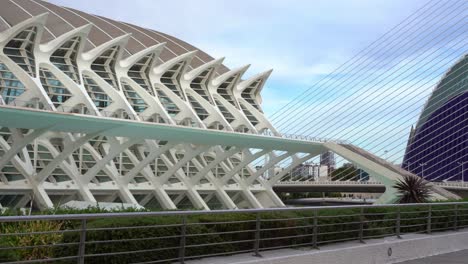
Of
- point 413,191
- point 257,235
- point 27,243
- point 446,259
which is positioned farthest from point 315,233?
point 413,191

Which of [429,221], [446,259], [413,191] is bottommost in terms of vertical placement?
[446,259]

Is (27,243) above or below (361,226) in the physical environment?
below

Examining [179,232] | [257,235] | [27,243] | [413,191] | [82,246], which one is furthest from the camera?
[413,191]

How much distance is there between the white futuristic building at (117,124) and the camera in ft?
120

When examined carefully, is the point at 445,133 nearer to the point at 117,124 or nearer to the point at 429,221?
the point at 117,124

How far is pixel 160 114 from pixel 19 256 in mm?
41415

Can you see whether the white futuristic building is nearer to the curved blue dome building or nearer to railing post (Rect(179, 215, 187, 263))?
the curved blue dome building

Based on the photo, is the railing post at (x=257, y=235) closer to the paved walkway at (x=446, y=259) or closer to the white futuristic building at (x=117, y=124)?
the paved walkway at (x=446, y=259)

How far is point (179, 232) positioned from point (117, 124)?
2830 centimetres

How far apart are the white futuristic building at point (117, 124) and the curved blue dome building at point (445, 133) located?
23.1 metres

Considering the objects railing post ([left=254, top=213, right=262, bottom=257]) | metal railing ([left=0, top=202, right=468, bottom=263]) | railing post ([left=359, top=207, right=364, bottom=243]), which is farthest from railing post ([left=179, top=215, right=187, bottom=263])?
railing post ([left=359, top=207, right=364, bottom=243])

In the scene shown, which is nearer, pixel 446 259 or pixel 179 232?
pixel 179 232

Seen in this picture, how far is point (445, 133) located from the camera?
74.5m

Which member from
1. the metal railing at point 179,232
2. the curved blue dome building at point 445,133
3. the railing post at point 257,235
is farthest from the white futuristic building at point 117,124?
the railing post at point 257,235
